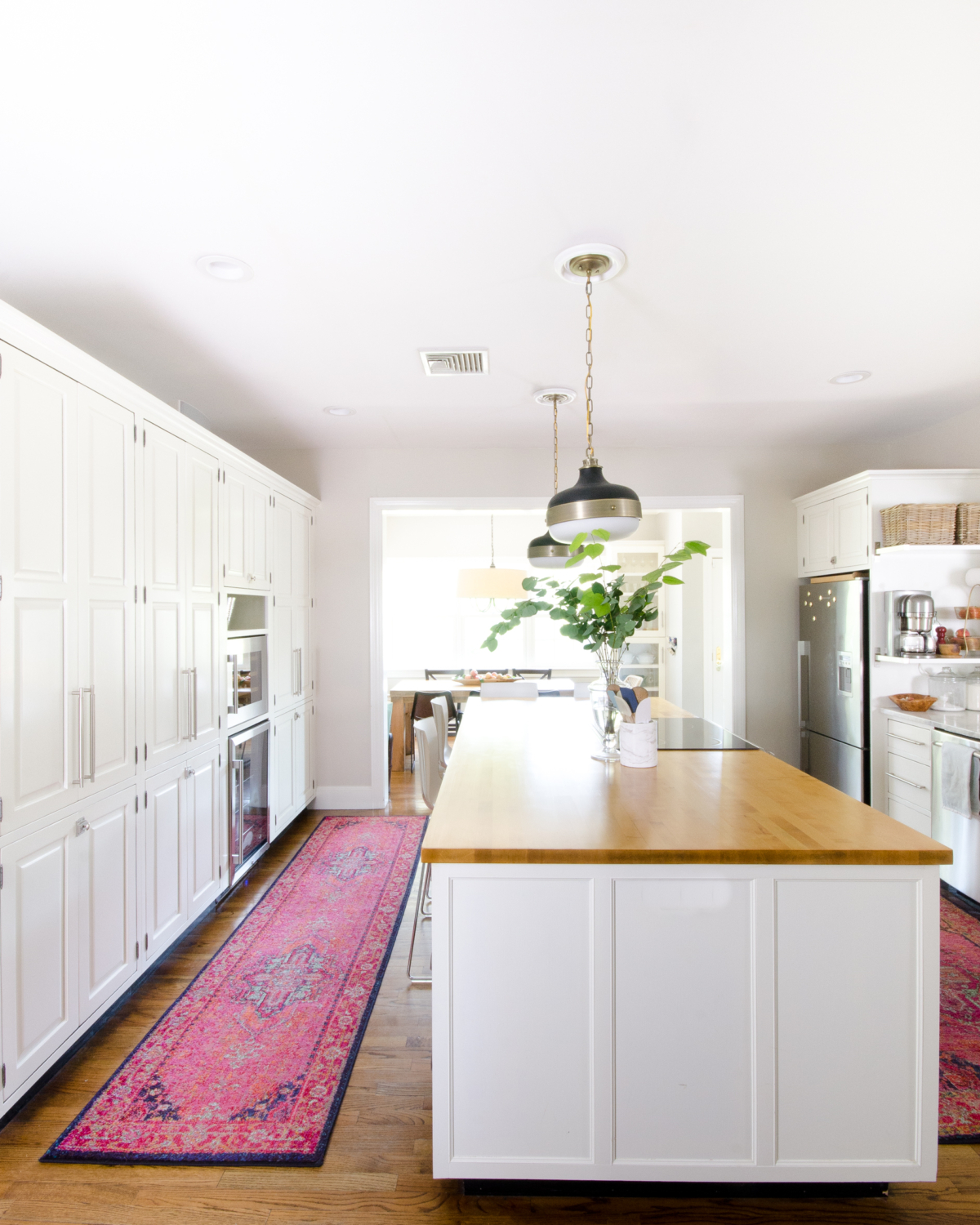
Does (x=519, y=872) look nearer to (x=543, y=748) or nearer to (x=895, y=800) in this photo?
(x=543, y=748)

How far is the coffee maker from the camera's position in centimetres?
383

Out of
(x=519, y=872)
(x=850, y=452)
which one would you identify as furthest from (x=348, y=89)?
(x=850, y=452)

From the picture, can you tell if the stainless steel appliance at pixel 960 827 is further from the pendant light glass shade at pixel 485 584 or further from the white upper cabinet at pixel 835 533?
the pendant light glass shade at pixel 485 584

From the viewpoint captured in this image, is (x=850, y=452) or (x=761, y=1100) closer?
(x=761, y=1100)

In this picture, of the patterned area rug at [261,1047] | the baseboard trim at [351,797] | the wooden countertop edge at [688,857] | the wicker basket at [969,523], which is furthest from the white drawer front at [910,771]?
the baseboard trim at [351,797]

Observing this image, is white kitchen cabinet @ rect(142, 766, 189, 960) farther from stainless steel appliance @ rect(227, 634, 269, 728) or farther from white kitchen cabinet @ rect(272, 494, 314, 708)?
white kitchen cabinet @ rect(272, 494, 314, 708)

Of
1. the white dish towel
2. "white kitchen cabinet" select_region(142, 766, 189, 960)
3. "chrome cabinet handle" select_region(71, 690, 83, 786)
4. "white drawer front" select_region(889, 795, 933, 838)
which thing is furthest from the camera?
"white drawer front" select_region(889, 795, 933, 838)

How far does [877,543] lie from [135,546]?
376 centimetres

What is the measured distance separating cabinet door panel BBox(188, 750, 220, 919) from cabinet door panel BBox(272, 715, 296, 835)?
2.57ft

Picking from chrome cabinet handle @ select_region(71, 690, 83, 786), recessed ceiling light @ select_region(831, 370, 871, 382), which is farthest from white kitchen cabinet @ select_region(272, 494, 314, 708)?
recessed ceiling light @ select_region(831, 370, 871, 382)

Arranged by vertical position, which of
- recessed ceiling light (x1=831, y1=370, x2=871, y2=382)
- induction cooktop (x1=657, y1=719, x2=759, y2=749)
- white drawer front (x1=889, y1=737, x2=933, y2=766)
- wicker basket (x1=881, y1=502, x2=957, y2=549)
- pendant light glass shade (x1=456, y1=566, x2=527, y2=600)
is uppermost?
recessed ceiling light (x1=831, y1=370, x2=871, y2=382)

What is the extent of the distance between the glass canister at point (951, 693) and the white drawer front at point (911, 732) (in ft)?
0.88

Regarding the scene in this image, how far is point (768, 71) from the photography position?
4.83 ft

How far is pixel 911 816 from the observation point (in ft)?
12.0
